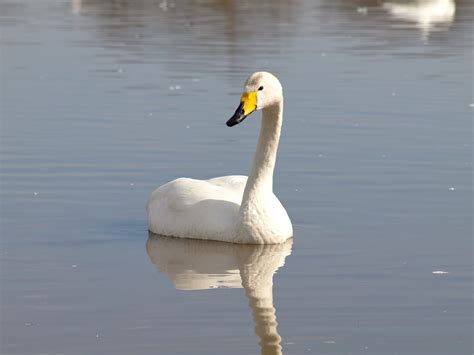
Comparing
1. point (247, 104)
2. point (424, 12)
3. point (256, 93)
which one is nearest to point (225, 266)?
point (247, 104)

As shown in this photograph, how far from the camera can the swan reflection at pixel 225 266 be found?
9.38 metres

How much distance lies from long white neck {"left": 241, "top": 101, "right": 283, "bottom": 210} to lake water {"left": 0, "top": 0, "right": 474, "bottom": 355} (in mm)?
479

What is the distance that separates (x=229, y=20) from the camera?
35.5 metres

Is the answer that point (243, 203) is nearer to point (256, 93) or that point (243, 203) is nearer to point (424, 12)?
point (256, 93)

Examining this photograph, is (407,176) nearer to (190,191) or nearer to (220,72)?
(190,191)

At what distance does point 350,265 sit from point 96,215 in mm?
2675

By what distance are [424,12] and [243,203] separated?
29595 mm

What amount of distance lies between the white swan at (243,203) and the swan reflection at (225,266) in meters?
0.09

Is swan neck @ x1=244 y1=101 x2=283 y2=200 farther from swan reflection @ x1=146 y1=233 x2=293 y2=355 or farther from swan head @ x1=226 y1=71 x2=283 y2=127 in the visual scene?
swan reflection @ x1=146 y1=233 x2=293 y2=355

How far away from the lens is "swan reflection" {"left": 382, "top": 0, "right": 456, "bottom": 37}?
3612cm

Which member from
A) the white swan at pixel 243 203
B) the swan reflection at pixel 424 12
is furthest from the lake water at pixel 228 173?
the swan reflection at pixel 424 12

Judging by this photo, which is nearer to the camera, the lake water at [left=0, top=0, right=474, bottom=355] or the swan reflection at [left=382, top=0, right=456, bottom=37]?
the lake water at [left=0, top=0, right=474, bottom=355]

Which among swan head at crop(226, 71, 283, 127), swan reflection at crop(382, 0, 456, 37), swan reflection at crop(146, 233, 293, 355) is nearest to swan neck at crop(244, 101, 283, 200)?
swan head at crop(226, 71, 283, 127)

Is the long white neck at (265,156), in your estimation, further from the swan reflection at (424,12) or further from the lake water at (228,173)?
the swan reflection at (424,12)
